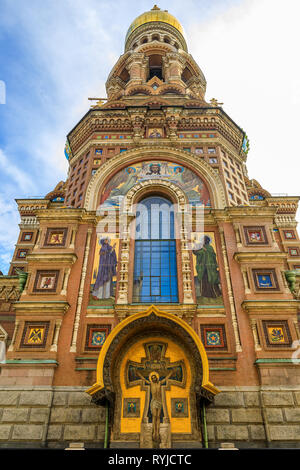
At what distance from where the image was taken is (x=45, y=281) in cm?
1653

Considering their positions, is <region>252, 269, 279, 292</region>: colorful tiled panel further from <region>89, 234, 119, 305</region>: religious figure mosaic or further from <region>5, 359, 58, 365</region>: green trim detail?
<region>5, 359, 58, 365</region>: green trim detail

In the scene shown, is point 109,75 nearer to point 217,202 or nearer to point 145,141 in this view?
point 145,141

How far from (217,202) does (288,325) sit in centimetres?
806

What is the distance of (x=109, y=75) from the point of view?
38.0 meters

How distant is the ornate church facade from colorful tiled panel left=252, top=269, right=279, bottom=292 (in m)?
0.06

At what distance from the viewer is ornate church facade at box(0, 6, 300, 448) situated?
13.0 meters

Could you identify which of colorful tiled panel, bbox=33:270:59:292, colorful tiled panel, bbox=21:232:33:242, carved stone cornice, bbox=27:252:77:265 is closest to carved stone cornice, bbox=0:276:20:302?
colorful tiled panel, bbox=33:270:59:292

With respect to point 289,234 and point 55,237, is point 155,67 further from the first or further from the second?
point 55,237

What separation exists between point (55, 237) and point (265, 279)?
37.2 ft

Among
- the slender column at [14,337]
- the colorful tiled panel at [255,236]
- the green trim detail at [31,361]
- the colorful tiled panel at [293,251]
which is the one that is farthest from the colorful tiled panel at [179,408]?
the colorful tiled panel at [293,251]

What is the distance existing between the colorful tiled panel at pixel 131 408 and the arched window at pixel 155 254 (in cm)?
465

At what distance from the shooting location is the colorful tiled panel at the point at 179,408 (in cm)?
1316

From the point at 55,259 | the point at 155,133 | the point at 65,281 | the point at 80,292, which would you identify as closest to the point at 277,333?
the point at 80,292
